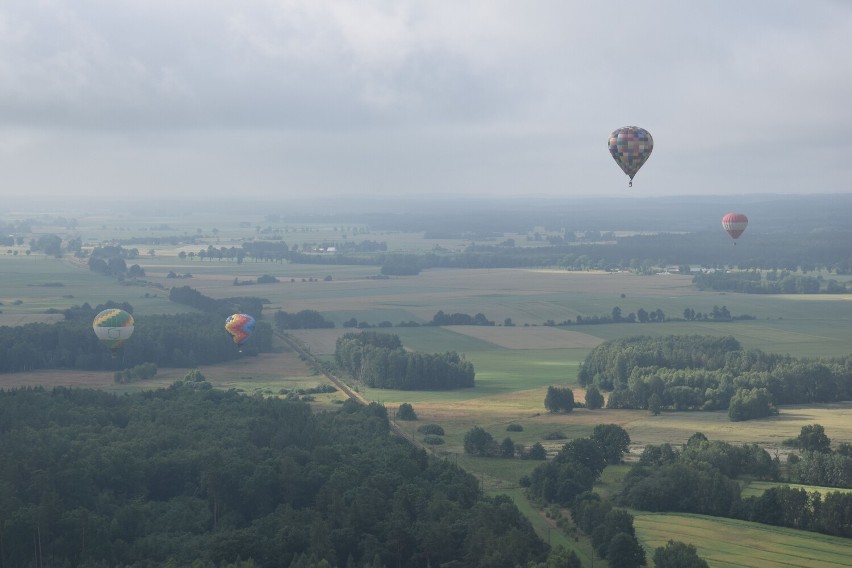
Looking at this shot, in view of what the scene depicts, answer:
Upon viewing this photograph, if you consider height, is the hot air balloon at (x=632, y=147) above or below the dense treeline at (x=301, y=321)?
above

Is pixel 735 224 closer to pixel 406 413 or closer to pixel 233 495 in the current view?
pixel 406 413

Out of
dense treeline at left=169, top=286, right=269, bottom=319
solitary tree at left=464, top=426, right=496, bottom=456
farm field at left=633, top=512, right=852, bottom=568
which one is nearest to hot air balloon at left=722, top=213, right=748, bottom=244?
dense treeline at left=169, top=286, right=269, bottom=319

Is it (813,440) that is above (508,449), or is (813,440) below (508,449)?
above

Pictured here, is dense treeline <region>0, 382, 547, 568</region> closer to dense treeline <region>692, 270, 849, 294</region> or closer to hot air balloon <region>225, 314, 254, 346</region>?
hot air balloon <region>225, 314, 254, 346</region>

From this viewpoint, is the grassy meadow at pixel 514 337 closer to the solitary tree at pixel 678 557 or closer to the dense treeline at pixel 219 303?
the dense treeline at pixel 219 303

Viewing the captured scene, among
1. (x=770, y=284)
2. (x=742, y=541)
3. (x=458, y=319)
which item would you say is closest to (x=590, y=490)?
(x=742, y=541)

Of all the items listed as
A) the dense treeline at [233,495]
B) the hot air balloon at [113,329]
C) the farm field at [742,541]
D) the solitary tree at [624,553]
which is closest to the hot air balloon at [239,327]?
the hot air balloon at [113,329]

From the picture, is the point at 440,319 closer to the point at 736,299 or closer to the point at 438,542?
the point at 736,299
